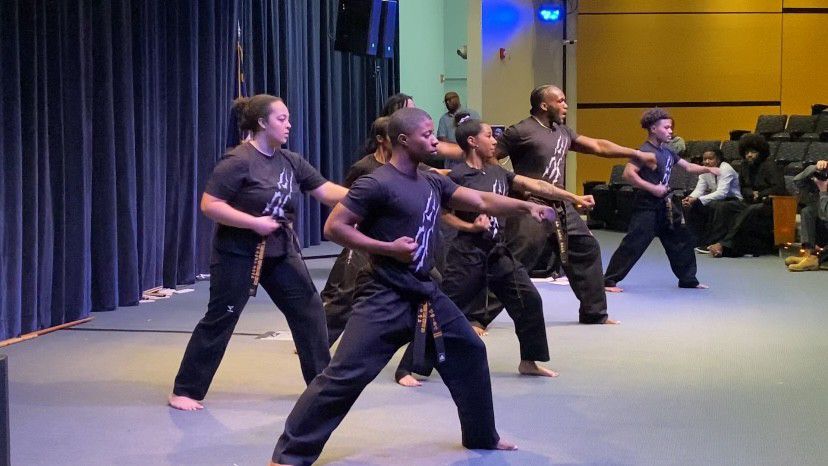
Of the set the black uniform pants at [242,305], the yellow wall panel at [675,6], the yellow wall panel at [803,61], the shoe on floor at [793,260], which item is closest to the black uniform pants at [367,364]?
the black uniform pants at [242,305]

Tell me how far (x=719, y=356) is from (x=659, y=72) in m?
10.9

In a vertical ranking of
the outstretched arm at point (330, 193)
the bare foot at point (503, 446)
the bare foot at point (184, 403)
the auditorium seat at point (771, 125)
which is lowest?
the bare foot at point (184, 403)

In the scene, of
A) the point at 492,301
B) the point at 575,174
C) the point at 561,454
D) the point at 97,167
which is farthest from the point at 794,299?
the point at 575,174

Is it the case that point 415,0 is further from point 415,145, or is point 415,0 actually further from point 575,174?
point 415,145

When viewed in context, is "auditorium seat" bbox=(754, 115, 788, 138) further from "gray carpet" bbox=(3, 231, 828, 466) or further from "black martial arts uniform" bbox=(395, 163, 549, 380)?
"black martial arts uniform" bbox=(395, 163, 549, 380)

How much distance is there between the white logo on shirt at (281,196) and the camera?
5.23 metres

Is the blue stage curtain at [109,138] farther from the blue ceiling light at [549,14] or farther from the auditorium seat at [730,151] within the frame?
the auditorium seat at [730,151]

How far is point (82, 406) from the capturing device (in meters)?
5.53

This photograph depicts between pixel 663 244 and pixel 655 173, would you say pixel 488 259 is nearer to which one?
pixel 655 173

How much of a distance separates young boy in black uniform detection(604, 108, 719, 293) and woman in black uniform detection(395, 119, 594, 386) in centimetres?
330

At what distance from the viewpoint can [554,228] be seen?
6.91 meters

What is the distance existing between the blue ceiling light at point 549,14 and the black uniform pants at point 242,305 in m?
11.0

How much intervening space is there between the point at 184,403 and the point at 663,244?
205 inches

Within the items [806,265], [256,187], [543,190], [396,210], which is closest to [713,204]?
[806,265]
